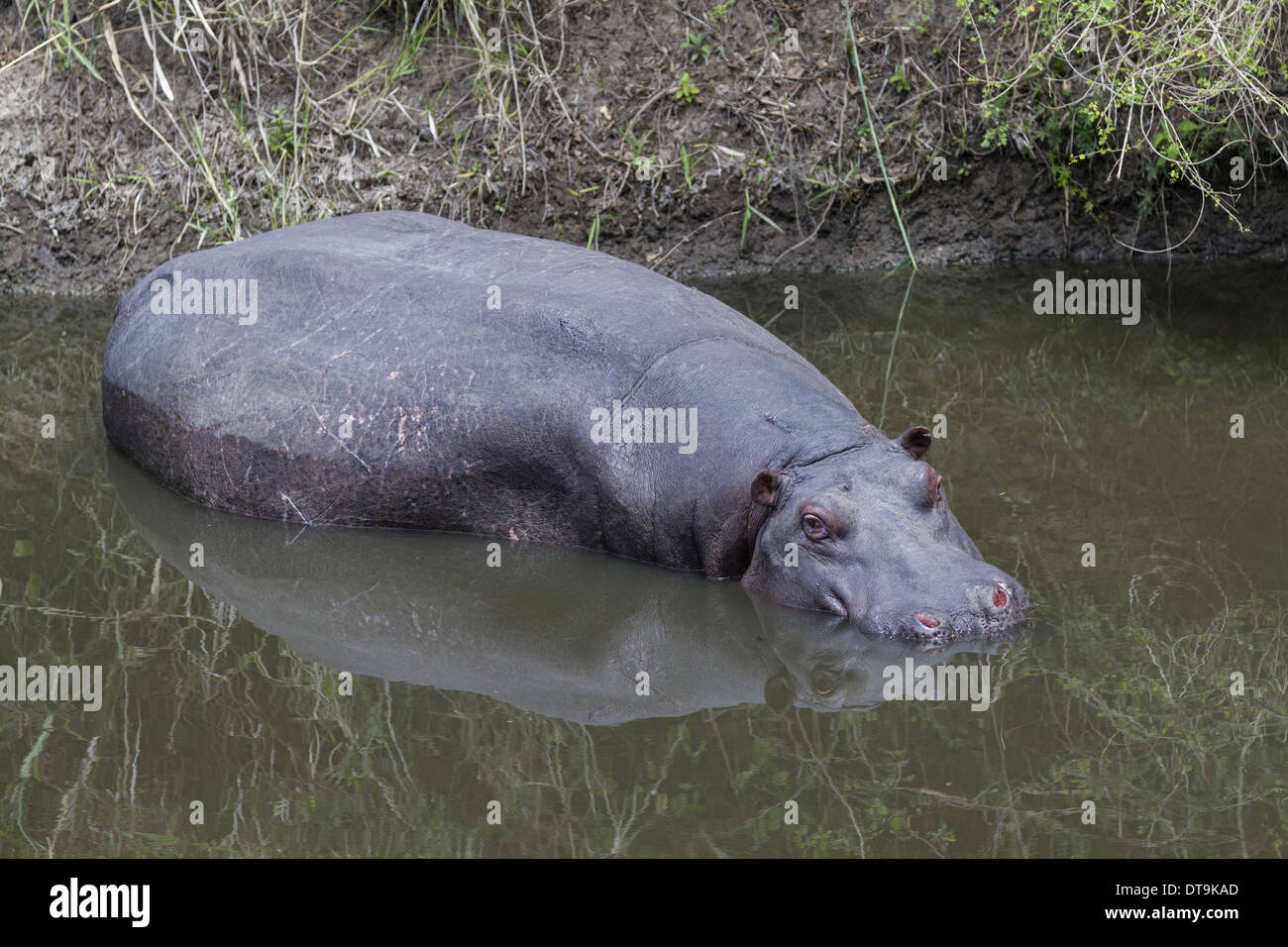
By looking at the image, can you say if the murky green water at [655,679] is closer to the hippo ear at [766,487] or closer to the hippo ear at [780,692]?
the hippo ear at [780,692]

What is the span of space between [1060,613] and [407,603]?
2.73 m

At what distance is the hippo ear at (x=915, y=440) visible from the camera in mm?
6672

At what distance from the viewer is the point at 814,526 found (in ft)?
20.9

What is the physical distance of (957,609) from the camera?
6.01m

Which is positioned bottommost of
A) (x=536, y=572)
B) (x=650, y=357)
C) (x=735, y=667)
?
→ (x=735, y=667)

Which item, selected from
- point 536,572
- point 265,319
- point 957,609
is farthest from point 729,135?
point 957,609

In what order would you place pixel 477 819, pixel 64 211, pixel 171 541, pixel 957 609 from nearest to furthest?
pixel 477 819 < pixel 957 609 < pixel 171 541 < pixel 64 211

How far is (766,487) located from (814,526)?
0.95 feet

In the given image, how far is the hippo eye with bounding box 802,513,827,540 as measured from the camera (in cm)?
636

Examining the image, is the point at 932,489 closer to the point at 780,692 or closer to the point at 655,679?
the point at 780,692

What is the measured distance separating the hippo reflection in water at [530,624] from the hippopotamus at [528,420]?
0.48ft

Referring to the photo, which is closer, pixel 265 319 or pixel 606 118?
pixel 265 319

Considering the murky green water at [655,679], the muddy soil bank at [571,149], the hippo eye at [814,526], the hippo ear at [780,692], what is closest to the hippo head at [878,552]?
the hippo eye at [814,526]

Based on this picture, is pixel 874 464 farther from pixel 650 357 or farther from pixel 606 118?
pixel 606 118
